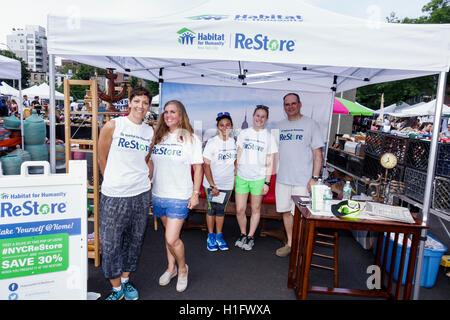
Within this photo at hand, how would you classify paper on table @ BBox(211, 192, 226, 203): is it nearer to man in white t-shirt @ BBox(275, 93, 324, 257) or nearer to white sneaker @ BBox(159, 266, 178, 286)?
man in white t-shirt @ BBox(275, 93, 324, 257)

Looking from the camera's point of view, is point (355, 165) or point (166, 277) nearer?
point (166, 277)

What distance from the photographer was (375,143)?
4109mm

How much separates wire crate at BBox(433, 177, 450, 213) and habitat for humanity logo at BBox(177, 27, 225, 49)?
8.17ft

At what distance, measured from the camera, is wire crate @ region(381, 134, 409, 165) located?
3.44m

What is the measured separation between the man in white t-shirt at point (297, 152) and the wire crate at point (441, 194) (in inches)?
44.8

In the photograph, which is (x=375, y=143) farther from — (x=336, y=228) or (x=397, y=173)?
(x=336, y=228)

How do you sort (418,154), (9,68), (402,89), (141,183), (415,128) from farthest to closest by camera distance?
(402,89) < (415,128) < (9,68) < (418,154) < (141,183)

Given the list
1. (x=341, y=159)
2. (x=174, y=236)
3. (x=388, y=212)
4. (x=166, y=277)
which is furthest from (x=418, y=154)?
(x=166, y=277)

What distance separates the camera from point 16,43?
120m

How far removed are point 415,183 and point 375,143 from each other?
101 cm

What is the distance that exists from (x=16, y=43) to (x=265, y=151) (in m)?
153

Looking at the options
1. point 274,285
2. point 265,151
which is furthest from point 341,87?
point 274,285

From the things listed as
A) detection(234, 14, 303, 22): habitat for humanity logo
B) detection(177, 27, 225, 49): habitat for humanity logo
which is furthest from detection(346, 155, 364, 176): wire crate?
detection(177, 27, 225, 49): habitat for humanity logo

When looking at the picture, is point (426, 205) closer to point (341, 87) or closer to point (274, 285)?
point (274, 285)
